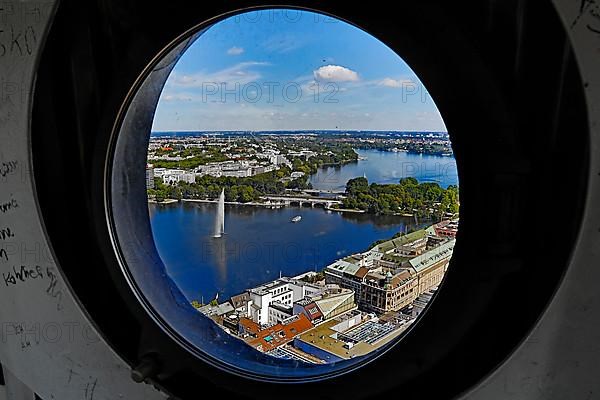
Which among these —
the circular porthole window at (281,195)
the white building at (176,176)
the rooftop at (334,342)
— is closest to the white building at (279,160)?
the circular porthole window at (281,195)

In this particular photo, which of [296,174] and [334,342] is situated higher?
[296,174]

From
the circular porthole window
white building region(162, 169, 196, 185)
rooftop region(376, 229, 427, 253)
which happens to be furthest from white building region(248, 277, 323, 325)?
white building region(162, 169, 196, 185)

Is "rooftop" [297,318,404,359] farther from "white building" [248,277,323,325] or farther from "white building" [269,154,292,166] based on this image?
"white building" [269,154,292,166]

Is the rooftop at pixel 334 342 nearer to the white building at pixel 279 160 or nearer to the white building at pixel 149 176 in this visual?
the white building at pixel 279 160

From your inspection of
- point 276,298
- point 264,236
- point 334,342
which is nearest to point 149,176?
point 264,236

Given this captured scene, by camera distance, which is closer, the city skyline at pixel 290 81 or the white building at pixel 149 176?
the city skyline at pixel 290 81

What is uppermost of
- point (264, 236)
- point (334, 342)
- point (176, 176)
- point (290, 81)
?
point (290, 81)

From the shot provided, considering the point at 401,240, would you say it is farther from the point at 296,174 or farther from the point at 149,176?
the point at 149,176

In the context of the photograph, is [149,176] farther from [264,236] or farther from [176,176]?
[264,236]

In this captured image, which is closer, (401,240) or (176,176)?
(401,240)
